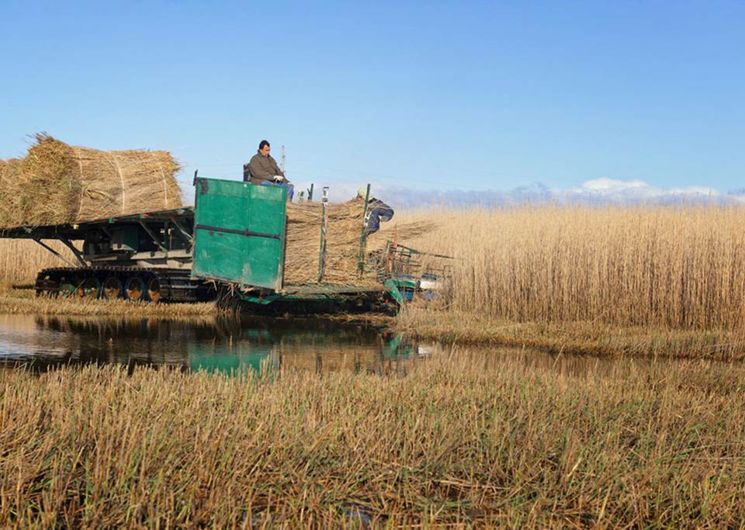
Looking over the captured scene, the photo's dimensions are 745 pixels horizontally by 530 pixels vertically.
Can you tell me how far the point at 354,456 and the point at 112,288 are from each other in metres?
13.1

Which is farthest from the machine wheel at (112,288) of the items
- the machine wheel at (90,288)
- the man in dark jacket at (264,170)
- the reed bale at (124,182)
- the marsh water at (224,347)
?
the man in dark jacket at (264,170)

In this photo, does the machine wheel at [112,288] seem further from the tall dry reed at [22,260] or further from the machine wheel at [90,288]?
the tall dry reed at [22,260]

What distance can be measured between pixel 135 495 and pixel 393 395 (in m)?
2.88

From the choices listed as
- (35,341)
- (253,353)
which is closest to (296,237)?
(253,353)

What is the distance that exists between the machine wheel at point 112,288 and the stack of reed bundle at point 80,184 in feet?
5.17

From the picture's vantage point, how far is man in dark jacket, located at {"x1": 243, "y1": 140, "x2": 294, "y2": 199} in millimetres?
14039

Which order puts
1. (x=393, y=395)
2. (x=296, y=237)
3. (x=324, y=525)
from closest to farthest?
1. (x=324, y=525)
2. (x=393, y=395)
3. (x=296, y=237)

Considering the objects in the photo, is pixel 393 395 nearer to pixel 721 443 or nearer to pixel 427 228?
pixel 721 443

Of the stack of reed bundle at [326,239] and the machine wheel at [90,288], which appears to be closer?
the stack of reed bundle at [326,239]

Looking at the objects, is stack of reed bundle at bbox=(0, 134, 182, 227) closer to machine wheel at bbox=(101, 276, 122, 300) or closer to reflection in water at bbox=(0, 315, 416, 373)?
machine wheel at bbox=(101, 276, 122, 300)

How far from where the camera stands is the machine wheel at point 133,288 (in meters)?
16.3

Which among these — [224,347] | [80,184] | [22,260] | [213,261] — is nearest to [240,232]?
[213,261]

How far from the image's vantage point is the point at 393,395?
21.6ft

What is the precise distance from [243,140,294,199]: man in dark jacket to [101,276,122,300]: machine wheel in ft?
13.6
